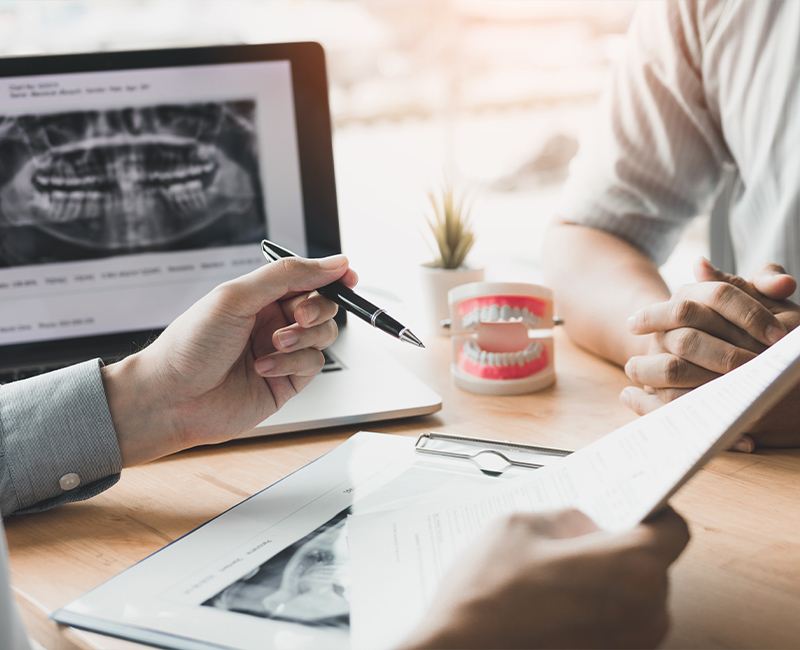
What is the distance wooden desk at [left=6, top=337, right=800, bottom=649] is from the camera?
22.9 inches

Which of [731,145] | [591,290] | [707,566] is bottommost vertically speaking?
[707,566]

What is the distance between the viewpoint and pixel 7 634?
0.56m

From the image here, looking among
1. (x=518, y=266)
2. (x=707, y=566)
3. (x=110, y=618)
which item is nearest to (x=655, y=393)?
(x=707, y=566)

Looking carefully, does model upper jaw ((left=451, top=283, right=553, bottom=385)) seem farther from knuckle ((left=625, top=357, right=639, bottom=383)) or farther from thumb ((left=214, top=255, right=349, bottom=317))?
thumb ((left=214, top=255, right=349, bottom=317))

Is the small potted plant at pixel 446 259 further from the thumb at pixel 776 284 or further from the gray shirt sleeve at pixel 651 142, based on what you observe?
the thumb at pixel 776 284

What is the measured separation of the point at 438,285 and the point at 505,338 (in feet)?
0.70

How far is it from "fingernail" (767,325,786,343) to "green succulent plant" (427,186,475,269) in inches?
18.3

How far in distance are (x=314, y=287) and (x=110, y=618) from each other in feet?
1.14

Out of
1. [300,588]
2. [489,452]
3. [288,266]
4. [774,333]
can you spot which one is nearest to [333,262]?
[288,266]

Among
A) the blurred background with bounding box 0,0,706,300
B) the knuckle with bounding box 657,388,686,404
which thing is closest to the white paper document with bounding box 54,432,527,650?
the knuckle with bounding box 657,388,686,404

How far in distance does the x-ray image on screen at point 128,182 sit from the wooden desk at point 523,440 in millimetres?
375

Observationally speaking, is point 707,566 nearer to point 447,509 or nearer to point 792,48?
point 447,509

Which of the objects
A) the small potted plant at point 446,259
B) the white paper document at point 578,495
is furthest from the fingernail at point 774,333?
the small potted plant at point 446,259

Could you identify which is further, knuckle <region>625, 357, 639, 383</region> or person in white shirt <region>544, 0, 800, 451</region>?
person in white shirt <region>544, 0, 800, 451</region>
